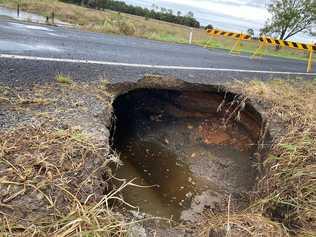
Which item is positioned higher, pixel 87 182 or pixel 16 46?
pixel 16 46

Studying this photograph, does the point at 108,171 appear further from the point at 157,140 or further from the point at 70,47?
the point at 70,47

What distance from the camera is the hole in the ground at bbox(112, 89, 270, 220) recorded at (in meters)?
3.99

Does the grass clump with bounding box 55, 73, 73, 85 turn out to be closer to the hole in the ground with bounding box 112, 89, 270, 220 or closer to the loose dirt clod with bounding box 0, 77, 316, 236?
the loose dirt clod with bounding box 0, 77, 316, 236

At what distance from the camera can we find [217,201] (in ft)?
13.4

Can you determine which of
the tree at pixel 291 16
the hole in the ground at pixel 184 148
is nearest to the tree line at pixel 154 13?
the tree at pixel 291 16

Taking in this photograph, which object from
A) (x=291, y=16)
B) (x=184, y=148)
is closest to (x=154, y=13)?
(x=291, y=16)

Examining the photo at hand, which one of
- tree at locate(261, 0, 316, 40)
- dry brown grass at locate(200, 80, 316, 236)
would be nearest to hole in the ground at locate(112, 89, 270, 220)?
dry brown grass at locate(200, 80, 316, 236)

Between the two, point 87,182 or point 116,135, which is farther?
point 116,135

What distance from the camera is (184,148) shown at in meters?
5.17

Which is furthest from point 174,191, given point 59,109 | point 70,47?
point 70,47

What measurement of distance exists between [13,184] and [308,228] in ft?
7.28

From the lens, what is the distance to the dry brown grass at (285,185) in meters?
2.51

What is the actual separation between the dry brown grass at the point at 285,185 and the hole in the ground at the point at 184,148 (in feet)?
1.59

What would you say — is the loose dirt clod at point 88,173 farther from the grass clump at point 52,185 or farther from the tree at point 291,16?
the tree at point 291,16
